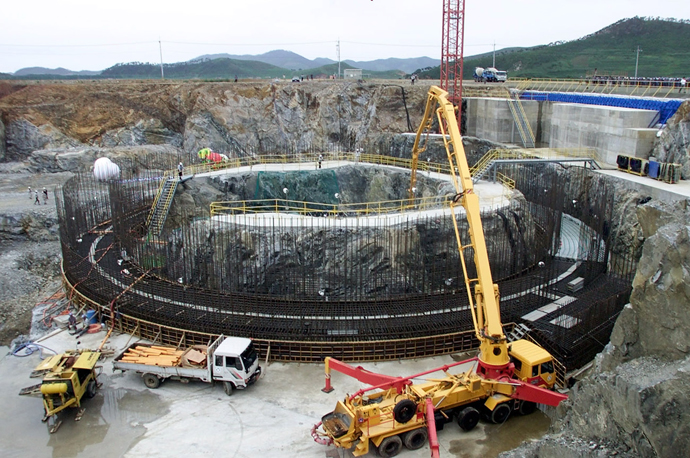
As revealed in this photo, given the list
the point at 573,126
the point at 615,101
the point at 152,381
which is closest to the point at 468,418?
the point at 152,381

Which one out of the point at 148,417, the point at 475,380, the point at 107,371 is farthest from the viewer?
the point at 107,371

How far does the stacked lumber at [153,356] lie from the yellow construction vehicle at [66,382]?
107 cm

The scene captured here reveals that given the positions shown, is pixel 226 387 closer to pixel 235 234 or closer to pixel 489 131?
pixel 235 234

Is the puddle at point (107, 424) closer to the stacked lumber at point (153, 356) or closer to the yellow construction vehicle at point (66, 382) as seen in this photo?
the yellow construction vehicle at point (66, 382)

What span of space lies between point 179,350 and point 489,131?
30.1 metres

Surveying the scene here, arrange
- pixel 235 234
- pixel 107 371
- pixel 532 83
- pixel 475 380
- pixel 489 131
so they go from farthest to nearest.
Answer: pixel 532 83
pixel 489 131
pixel 235 234
pixel 107 371
pixel 475 380

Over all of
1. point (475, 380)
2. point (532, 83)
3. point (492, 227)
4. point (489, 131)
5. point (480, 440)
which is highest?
point (532, 83)

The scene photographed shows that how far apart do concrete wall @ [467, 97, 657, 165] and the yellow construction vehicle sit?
1055 inches

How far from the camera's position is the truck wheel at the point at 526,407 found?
13094 millimetres

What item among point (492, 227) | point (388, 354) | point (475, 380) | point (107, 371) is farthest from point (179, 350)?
point (492, 227)

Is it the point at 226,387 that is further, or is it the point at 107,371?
the point at 107,371

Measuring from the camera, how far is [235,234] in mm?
18906

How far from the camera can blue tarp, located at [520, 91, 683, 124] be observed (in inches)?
1112

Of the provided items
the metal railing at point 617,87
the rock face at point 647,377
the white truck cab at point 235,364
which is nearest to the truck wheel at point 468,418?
the rock face at point 647,377
